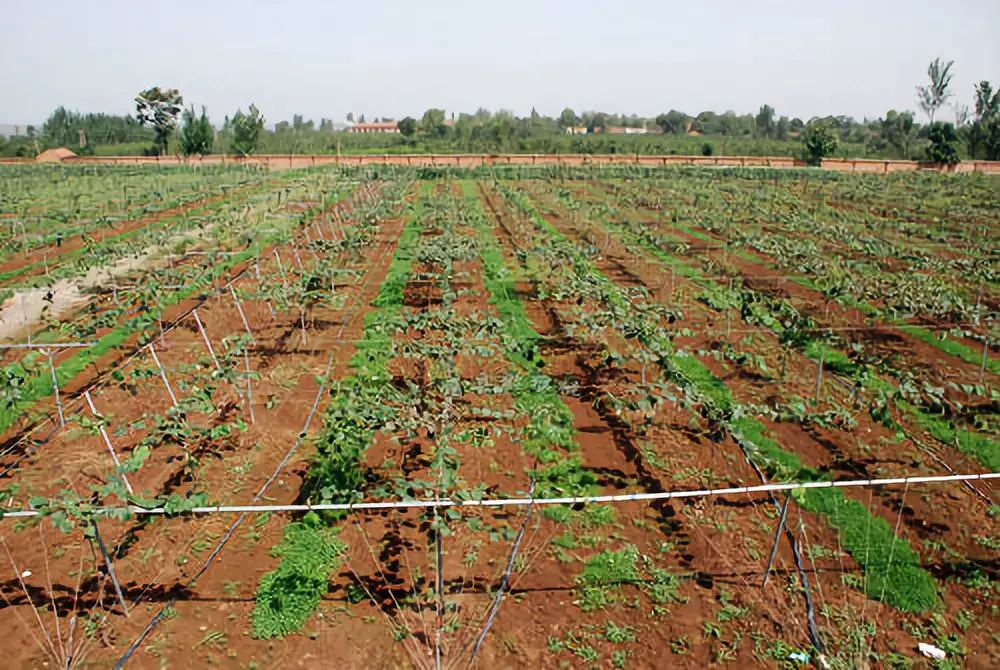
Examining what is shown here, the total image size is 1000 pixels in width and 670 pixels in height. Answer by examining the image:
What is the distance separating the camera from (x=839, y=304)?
11797mm

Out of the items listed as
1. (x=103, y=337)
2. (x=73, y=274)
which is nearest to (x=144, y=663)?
(x=103, y=337)

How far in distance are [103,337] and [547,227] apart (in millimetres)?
12370

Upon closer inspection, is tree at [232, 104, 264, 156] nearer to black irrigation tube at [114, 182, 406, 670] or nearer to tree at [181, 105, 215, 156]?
tree at [181, 105, 215, 156]

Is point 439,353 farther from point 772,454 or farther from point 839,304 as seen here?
point 839,304

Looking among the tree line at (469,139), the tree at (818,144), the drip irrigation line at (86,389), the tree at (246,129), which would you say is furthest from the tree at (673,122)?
the drip irrigation line at (86,389)

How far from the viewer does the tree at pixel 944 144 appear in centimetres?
4656

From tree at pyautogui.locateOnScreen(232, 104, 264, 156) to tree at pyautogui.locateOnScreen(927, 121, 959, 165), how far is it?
4690 cm

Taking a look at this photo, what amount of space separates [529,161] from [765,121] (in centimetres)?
7316

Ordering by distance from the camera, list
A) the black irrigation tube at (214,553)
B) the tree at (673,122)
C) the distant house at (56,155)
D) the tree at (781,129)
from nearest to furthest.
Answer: the black irrigation tube at (214,553), the distant house at (56,155), the tree at (781,129), the tree at (673,122)

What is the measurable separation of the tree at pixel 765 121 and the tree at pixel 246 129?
6806cm

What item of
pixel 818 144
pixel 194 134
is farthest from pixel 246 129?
pixel 818 144

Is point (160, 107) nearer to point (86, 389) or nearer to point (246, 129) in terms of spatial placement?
point (246, 129)

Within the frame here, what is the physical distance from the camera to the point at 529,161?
1986 inches

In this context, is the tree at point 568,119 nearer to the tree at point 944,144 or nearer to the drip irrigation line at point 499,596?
the tree at point 944,144
